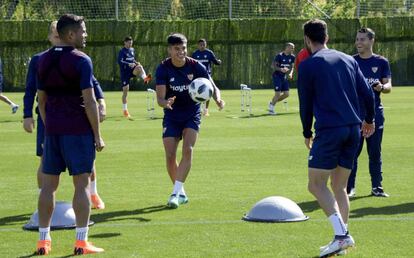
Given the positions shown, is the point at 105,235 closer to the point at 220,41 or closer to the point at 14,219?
the point at 14,219

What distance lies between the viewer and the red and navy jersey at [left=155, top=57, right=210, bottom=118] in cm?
1268

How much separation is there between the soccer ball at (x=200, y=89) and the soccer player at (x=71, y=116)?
11.7ft

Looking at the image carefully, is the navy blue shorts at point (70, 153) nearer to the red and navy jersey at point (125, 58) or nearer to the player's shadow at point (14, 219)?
the player's shadow at point (14, 219)

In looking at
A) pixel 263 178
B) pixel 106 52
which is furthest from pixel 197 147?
pixel 106 52

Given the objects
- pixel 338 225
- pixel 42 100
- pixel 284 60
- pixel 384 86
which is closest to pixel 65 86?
pixel 42 100

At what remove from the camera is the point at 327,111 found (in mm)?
8828

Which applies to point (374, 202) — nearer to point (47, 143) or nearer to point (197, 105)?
point (197, 105)

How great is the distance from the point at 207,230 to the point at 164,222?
82 centimetres

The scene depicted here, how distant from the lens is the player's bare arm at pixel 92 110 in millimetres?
8758

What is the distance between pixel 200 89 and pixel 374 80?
2363mm

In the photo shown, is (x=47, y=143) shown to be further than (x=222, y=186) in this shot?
No

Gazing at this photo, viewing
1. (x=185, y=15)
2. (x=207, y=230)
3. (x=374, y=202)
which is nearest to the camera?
(x=207, y=230)

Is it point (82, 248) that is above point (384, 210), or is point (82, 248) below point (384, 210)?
above

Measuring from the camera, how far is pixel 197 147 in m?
19.6
